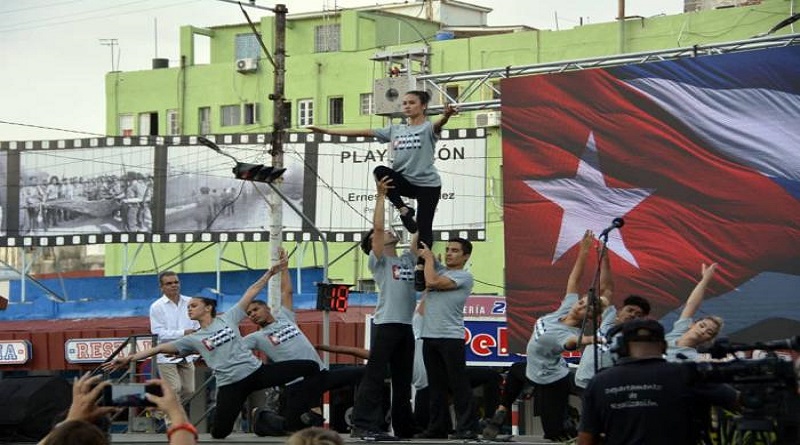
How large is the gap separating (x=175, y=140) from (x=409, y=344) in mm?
30963

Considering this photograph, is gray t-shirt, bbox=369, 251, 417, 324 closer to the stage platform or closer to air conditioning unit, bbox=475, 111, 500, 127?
the stage platform

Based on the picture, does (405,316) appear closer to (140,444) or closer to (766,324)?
(140,444)

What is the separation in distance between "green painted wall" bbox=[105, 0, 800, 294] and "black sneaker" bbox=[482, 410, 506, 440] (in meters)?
36.7

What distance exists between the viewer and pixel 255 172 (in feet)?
68.8

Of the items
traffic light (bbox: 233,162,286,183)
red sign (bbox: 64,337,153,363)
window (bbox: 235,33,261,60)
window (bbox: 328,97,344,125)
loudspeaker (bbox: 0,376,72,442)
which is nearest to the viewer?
loudspeaker (bbox: 0,376,72,442)

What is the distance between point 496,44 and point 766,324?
3912 centimetres

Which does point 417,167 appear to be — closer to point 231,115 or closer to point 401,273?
point 401,273

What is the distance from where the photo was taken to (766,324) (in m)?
16.1

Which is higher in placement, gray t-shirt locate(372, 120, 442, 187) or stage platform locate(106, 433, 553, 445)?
gray t-shirt locate(372, 120, 442, 187)

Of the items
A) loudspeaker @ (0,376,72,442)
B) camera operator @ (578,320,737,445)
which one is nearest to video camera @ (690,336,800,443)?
camera operator @ (578,320,737,445)

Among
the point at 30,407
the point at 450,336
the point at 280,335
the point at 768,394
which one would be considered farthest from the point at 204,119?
the point at 768,394

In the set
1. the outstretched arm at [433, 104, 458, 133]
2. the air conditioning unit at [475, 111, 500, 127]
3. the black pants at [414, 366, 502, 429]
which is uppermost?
the air conditioning unit at [475, 111, 500, 127]

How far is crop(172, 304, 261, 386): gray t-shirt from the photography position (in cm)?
1350

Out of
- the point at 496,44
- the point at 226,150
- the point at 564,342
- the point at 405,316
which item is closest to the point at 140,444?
the point at 405,316
